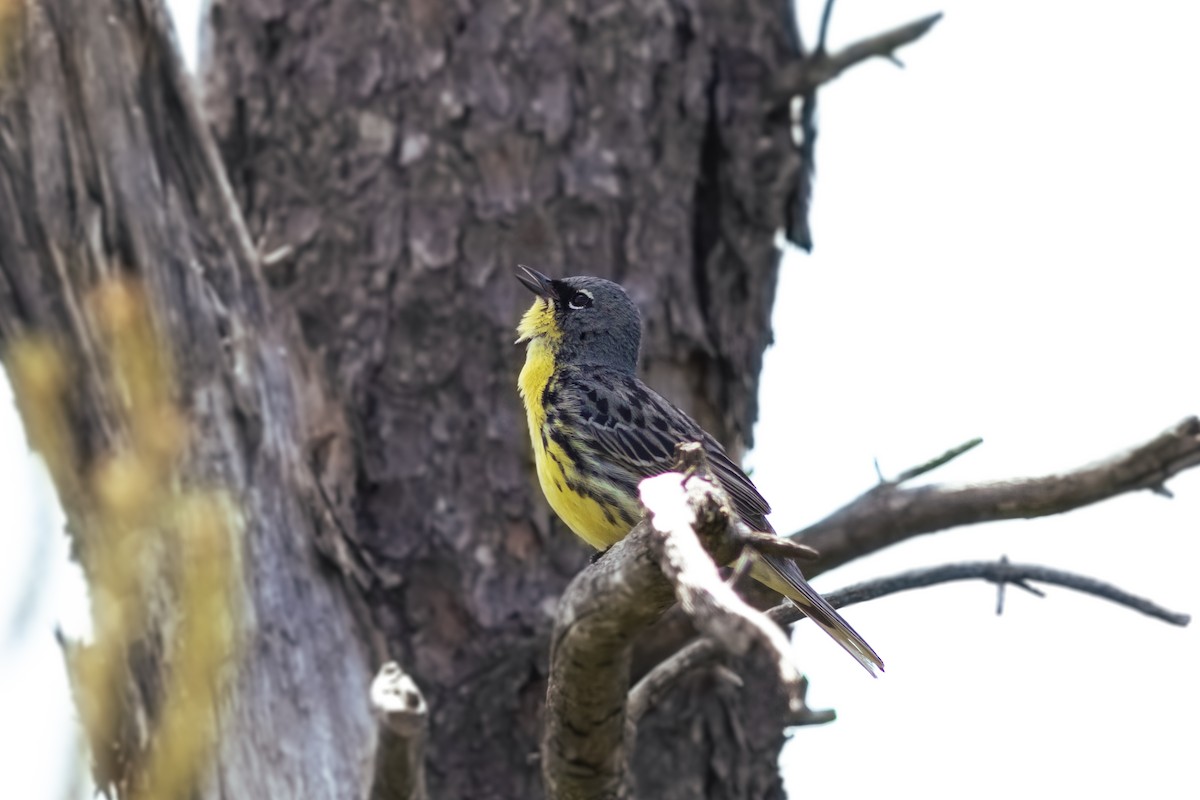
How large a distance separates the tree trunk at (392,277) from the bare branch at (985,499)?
3.13 feet

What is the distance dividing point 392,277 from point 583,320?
0.71 m

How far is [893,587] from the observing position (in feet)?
16.4

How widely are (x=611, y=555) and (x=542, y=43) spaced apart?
122 inches

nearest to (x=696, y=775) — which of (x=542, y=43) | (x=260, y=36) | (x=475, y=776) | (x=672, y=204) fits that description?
(x=475, y=776)

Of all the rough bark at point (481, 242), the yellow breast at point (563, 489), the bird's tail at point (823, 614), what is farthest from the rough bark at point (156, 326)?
the bird's tail at point (823, 614)

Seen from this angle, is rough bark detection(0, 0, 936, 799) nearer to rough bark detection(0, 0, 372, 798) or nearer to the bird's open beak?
rough bark detection(0, 0, 372, 798)

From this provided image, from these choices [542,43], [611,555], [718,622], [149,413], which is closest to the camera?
[718,622]

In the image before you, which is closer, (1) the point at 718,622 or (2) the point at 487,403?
(1) the point at 718,622

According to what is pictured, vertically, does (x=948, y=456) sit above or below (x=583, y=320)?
below

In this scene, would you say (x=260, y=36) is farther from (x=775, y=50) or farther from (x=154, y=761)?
(x=154, y=761)

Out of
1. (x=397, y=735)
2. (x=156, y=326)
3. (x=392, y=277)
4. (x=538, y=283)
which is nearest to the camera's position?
(x=397, y=735)

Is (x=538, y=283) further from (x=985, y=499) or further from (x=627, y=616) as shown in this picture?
(x=627, y=616)

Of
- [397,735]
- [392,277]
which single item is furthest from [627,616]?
[392,277]

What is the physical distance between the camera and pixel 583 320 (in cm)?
626
